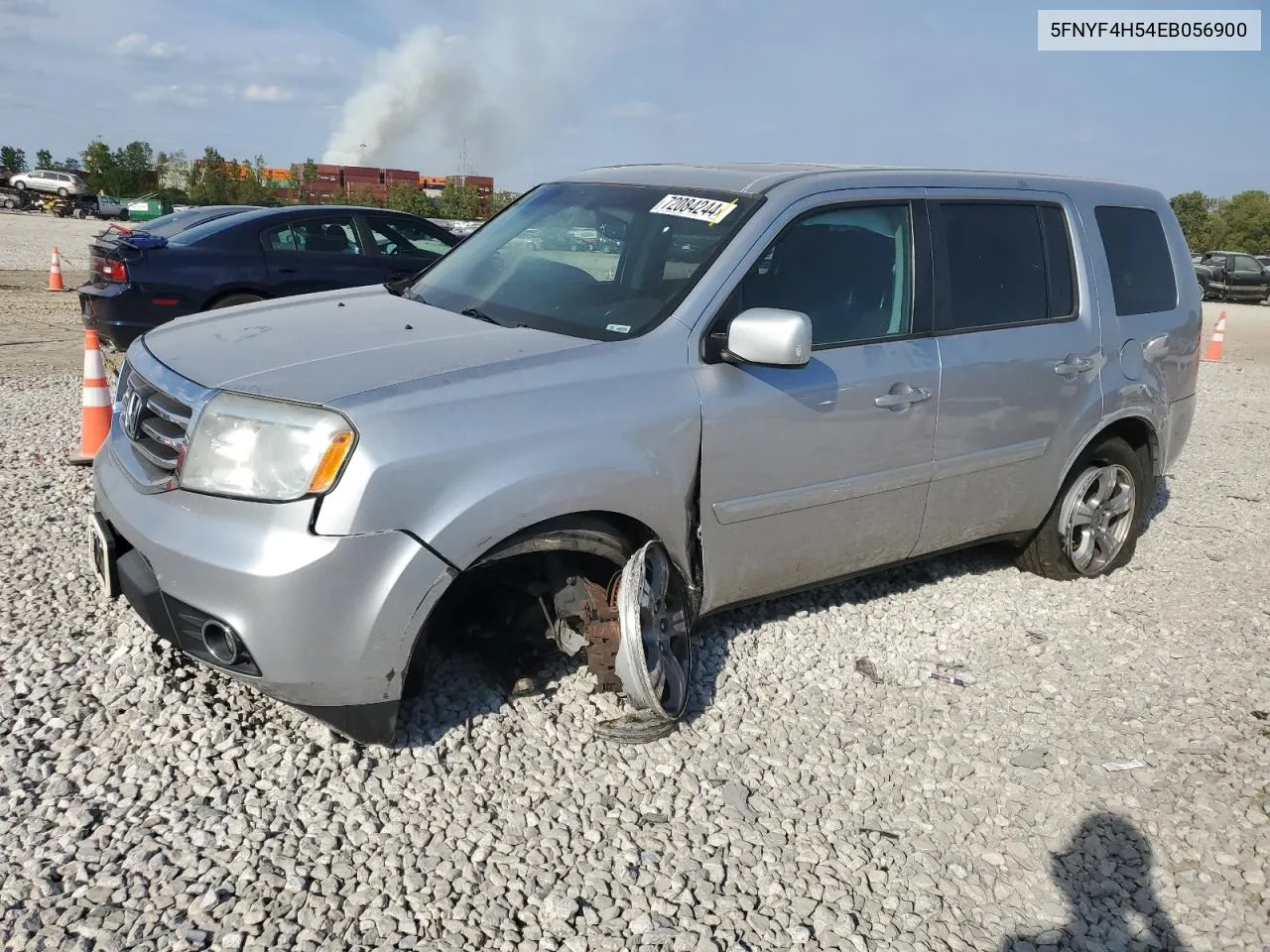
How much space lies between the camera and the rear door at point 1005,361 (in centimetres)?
420

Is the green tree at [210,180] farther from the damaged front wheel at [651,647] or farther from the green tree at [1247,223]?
the damaged front wheel at [651,647]

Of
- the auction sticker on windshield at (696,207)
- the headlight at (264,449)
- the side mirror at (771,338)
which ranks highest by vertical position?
the auction sticker on windshield at (696,207)

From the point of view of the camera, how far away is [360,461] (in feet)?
8.99

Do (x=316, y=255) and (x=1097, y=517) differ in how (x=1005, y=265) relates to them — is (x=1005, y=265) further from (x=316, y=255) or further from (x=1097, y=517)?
(x=316, y=255)

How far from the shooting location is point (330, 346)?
3.28m

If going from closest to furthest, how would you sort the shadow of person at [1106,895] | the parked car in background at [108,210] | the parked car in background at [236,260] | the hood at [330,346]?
the shadow of person at [1106,895] < the hood at [330,346] < the parked car in background at [236,260] < the parked car in background at [108,210]

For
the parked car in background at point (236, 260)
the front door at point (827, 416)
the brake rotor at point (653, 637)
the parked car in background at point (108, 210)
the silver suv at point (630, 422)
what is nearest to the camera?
the silver suv at point (630, 422)

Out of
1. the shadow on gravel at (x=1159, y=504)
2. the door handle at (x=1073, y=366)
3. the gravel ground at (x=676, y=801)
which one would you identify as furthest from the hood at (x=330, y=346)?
the shadow on gravel at (x=1159, y=504)

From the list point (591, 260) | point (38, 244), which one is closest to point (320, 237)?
point (591, 260)

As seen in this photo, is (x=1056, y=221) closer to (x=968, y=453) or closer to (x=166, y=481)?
(x=968, y=453)

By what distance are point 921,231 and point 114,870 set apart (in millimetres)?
3509

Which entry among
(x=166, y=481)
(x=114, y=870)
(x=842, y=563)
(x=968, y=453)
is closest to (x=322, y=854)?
(x=114, y=870)

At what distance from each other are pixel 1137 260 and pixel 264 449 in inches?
169

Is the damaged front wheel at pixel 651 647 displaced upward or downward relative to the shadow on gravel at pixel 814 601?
upward
